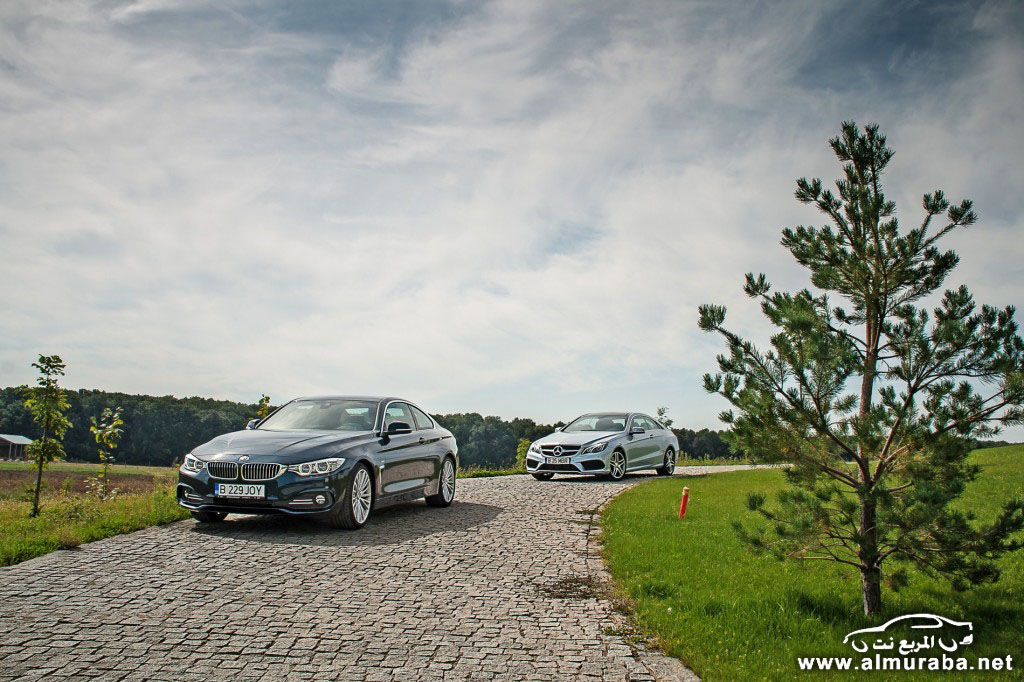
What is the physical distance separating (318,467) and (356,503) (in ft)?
2.65

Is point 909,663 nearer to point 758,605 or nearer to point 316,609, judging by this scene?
point 758,605

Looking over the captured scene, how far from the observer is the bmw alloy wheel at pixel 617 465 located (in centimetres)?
1920

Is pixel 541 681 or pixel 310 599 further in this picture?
pixel 310 599

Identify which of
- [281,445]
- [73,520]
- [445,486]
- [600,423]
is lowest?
[73,520]

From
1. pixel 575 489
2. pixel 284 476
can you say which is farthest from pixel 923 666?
pixel 575 489

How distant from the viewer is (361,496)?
418 inches

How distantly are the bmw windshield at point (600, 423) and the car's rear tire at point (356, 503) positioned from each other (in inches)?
400

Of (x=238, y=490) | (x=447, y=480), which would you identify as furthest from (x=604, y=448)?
(x=238, y=490)

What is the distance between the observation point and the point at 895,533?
20.4ft

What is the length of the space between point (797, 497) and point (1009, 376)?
68.1 inches

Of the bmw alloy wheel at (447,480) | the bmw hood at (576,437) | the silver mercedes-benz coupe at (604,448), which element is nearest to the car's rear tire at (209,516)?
the bmw alloy wheel at (447,480)

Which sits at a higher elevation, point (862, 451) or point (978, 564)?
point (862, 451)

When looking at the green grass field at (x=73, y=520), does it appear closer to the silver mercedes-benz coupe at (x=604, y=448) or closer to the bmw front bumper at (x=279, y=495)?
the bmw front bumper at (x=279, y=495)

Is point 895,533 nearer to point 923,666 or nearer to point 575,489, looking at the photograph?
point 923,666
